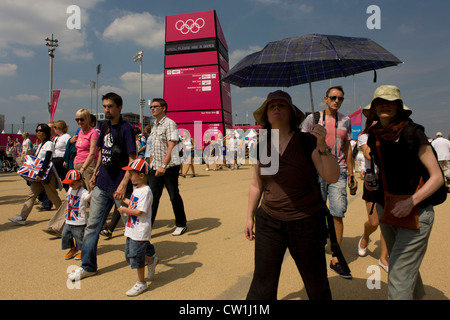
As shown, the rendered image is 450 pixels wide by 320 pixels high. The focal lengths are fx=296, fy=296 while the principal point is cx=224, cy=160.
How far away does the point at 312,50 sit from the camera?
2357mm

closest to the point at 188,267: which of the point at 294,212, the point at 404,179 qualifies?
the point at 294,212

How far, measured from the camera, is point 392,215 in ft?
7.32

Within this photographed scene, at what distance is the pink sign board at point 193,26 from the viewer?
27438 mm

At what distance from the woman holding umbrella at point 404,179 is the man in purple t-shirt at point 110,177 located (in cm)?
263

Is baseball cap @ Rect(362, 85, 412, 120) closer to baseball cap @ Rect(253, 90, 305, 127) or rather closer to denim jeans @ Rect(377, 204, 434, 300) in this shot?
baseball cap @ Rect(253, 90, 305, 127)

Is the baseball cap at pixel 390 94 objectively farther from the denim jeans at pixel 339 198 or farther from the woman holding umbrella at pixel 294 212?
the denim jeans at pixel 339 198

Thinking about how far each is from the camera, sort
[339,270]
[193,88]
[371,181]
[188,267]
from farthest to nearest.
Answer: [193,88] < [188,267] < [339,270] < [371,181]

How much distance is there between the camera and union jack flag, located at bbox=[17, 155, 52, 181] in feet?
18.2

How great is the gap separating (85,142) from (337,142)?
3945 mm

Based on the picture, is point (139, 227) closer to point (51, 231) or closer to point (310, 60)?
point (310, 60)

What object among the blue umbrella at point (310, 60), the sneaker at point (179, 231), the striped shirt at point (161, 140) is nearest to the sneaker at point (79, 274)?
the sneaker at point (179, 231)

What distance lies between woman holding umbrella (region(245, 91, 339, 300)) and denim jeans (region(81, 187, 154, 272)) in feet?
6.87
